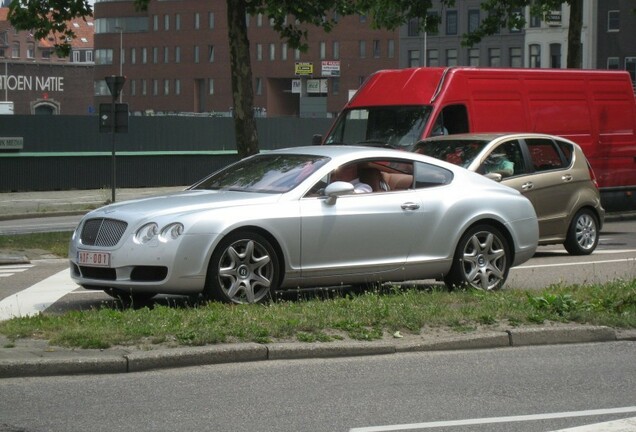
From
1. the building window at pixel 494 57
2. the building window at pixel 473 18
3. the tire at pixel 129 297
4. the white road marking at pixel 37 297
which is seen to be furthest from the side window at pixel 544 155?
the building window at pixel 473 18

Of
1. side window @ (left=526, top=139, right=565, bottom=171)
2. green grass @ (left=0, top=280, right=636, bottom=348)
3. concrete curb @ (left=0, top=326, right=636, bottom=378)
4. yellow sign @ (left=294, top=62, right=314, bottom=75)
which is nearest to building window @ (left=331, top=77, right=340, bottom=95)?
yellow sign @ (left=294, top=62, right=314, bottom=75)

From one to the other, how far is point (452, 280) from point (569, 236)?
211 inches

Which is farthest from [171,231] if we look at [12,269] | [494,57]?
[494,57]

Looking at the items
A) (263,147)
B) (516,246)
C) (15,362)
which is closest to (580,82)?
(516,246)

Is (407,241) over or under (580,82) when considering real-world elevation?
under

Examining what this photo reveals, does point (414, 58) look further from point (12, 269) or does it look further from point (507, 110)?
point (12, 269)

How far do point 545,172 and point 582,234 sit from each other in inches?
43.8

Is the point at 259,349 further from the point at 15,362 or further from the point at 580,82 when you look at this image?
the point at 580,82

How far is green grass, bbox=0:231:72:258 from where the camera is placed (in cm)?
1892

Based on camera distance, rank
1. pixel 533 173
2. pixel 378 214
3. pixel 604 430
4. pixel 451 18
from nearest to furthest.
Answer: pixel 604 430 → pixel 378 214 → pixel 533 173 → pixel 451 18

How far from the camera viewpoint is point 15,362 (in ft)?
27.4

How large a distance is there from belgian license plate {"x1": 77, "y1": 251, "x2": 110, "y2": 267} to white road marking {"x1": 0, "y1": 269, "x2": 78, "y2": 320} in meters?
0.60

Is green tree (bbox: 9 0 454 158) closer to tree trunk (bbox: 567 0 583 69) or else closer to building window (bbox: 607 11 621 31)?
tree trunk (bbox: 567 0 583 69)

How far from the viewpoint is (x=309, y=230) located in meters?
11.9
